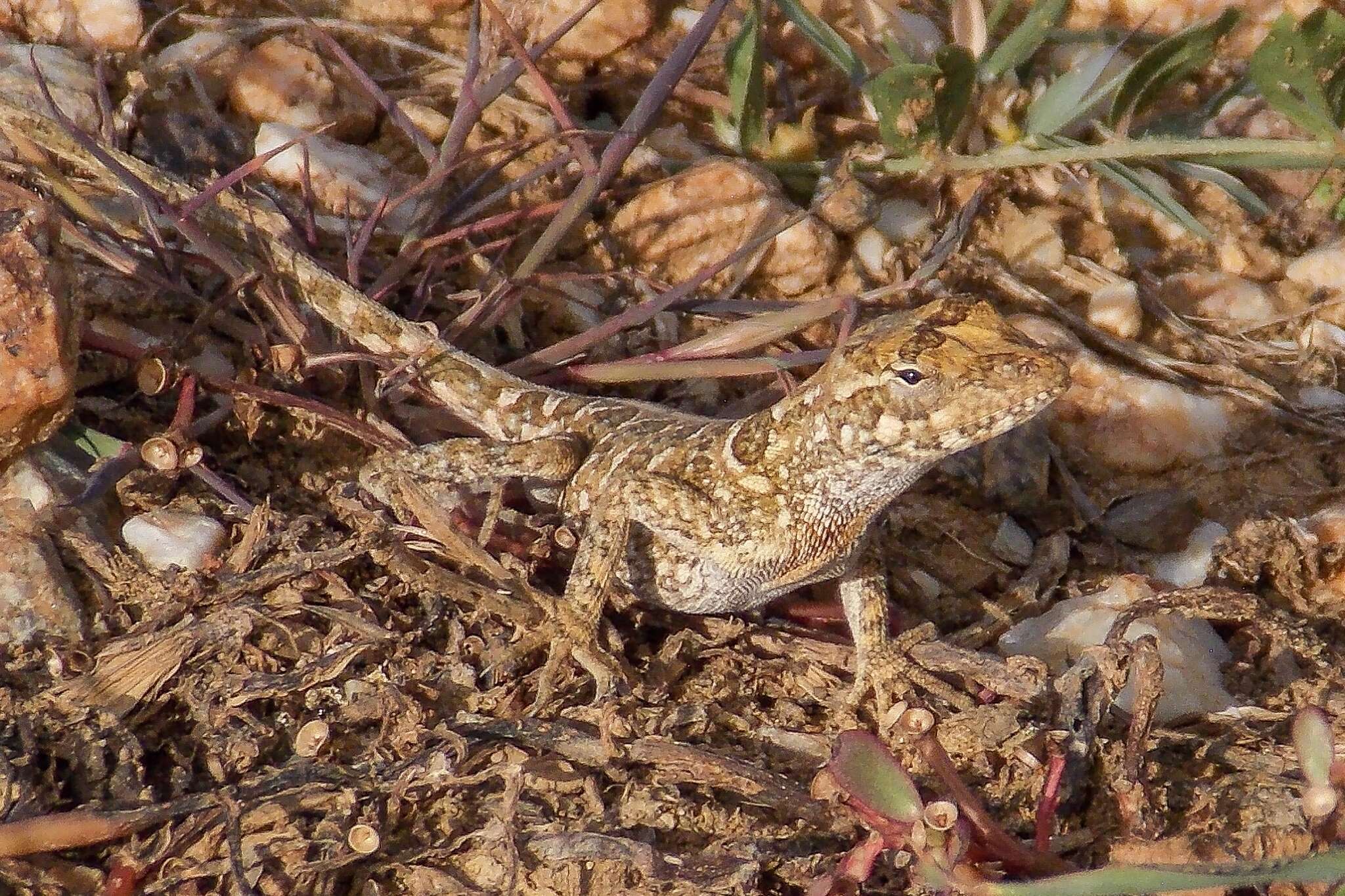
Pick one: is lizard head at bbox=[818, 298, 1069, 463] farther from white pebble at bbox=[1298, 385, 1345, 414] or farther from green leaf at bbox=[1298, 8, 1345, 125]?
green leaf at bbox=[1298, 8, 1345, 125]

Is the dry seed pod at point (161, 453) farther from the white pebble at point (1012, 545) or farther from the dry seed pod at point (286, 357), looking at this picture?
the white pebble at point (1012, 545)

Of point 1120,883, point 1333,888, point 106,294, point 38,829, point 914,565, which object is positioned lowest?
point 914,565

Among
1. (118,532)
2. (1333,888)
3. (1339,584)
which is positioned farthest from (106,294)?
(1339,584)

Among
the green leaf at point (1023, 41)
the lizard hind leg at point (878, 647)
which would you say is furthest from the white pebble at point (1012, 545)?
the green leaf at point (1023, 41)

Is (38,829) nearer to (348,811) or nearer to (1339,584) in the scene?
(348,811)

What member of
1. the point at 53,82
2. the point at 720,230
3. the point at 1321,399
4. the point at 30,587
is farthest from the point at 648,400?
the point at 1321,399

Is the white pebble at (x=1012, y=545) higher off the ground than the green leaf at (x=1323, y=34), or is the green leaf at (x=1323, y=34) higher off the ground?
the green leaf at (x=1323, y=34)
